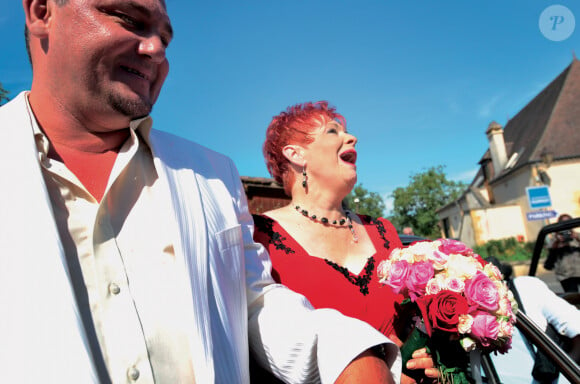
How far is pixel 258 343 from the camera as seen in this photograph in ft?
4.88

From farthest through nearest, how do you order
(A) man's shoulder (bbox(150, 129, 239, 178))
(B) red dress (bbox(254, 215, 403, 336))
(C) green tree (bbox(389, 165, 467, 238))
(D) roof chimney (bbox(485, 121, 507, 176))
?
(C) green tree (bbox(389, 165, 467, 238)) → (D) roof chimney (bbox(485, 121, 507, 176)) → (B) red dress (bbox(254, 215, 403, 336)) → (A) man's shoulder (bbox(150, 129, 239, 178))

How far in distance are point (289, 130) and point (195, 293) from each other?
1.73 metres

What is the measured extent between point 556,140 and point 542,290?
35642 millimetres

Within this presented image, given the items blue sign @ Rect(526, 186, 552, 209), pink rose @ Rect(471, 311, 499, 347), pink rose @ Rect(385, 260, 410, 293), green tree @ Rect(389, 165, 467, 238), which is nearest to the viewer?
pink rose @ Rect(471, 311, 499, 347)

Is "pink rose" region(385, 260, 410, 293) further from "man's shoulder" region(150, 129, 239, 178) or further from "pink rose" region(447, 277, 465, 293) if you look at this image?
"man's shoulder" region(150, 129, 239, 178)

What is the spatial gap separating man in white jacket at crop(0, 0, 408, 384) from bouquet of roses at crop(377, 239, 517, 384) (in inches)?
28.2

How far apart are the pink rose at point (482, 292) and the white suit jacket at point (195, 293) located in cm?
80

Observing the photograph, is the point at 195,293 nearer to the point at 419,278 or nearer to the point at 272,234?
the point at 419,278

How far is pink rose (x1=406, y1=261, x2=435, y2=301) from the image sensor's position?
1909 mm

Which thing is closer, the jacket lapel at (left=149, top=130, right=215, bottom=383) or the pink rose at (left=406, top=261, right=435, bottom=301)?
the jacket lapel at (left=149, top=130, right=215, bottom=383)

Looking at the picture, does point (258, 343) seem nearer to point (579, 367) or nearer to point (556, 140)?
point (579, 367)

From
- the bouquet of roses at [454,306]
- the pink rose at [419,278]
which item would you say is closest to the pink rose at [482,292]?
the bouquet of roses at [454,306]

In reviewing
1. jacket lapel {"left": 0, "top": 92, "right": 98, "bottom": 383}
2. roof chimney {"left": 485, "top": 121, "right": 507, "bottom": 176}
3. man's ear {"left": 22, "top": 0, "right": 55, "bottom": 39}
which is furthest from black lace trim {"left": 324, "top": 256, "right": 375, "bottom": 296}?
roof chimney {"left": 485, "top": 121, "right": 507, "bottom": 176}

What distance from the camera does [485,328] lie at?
1.73 meters
